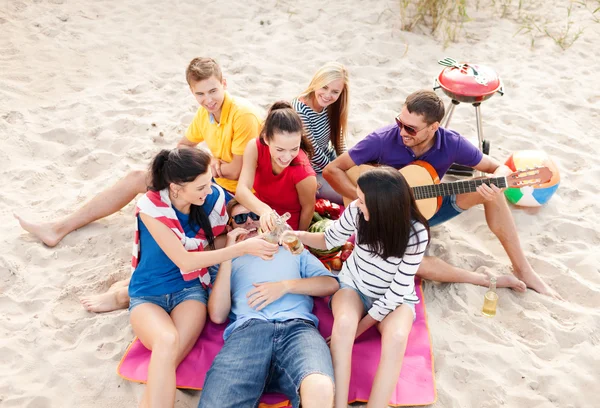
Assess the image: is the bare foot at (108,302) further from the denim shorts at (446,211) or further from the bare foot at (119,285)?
the denim shorts at (446,211)

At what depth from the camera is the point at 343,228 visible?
3.03 m

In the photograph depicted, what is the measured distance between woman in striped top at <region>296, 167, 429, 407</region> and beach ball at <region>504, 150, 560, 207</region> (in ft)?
4.97

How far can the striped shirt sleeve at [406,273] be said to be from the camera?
2.82 meters

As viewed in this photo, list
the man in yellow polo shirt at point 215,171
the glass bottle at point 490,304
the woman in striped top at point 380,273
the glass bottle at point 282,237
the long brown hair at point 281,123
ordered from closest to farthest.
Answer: the woman in striped top at point 380,273
the glass bottle at point 282,237
the long brown hair at point 281,123
the glass bottle at point 490,304
the man in yellow polo shirt at point 215,171

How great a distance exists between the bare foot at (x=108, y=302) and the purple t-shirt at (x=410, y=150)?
1.62m

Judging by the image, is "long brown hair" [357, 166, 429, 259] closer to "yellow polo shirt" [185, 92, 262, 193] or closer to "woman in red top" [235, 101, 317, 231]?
"woman in red top" [235, 101, 317, 231]

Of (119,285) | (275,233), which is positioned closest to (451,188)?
(275,233)

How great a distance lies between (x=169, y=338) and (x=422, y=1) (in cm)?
496

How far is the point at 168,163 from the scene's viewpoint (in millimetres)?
2834

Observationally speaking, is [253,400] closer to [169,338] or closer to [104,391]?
[169,338]

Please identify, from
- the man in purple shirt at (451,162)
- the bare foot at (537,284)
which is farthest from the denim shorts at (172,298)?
the bare foot at (537,284)

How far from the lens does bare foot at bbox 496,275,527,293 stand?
345cm

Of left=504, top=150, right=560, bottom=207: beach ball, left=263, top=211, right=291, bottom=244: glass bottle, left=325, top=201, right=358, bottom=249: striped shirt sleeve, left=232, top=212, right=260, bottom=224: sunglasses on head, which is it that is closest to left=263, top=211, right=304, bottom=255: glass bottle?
left=263, top=211, right=291, bottom=244: glass bottle

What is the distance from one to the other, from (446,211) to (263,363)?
1.64m
